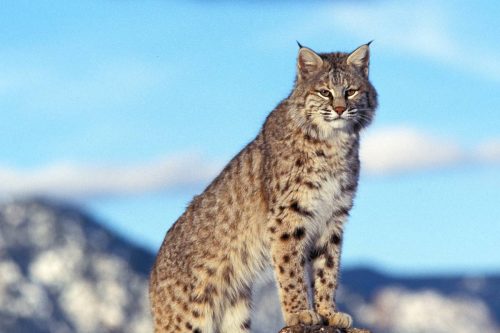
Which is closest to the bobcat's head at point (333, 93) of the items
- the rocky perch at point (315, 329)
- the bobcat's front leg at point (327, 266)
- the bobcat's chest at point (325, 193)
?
the bobcat's chest at point (325, 193)

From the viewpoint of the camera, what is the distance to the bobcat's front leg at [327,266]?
785 inches

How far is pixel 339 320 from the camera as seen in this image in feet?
63.6

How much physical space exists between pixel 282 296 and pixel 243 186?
212 centimetres

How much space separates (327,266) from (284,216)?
1117mm

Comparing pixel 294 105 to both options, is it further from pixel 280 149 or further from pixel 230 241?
pixel 230 241

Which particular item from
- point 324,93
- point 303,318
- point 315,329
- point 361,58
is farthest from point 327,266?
point 361,58

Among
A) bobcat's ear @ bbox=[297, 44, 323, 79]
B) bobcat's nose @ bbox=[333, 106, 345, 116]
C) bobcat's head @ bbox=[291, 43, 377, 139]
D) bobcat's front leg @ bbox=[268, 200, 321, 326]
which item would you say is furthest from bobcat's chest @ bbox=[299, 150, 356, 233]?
bobcat's ear @ bbox=[297, 44, 323, 79]

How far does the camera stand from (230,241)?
67.3 ft

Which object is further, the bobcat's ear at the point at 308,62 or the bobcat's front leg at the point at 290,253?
the bobcat's ear at the point at 308,62

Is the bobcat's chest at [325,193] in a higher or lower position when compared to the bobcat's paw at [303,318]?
higher

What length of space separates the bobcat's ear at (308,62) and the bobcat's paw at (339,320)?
3.88 m

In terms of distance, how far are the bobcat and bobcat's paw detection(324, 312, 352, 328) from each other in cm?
2

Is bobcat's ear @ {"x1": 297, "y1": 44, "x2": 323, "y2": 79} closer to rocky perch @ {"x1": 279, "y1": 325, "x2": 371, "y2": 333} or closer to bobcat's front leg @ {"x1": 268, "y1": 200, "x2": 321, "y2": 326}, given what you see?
bobcat's front leg @ {"x1": 268, "y1": 200, "x2": 321, "y2": 326}

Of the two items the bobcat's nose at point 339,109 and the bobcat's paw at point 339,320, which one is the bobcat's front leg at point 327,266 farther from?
the bobcat's nose at point 339,109
